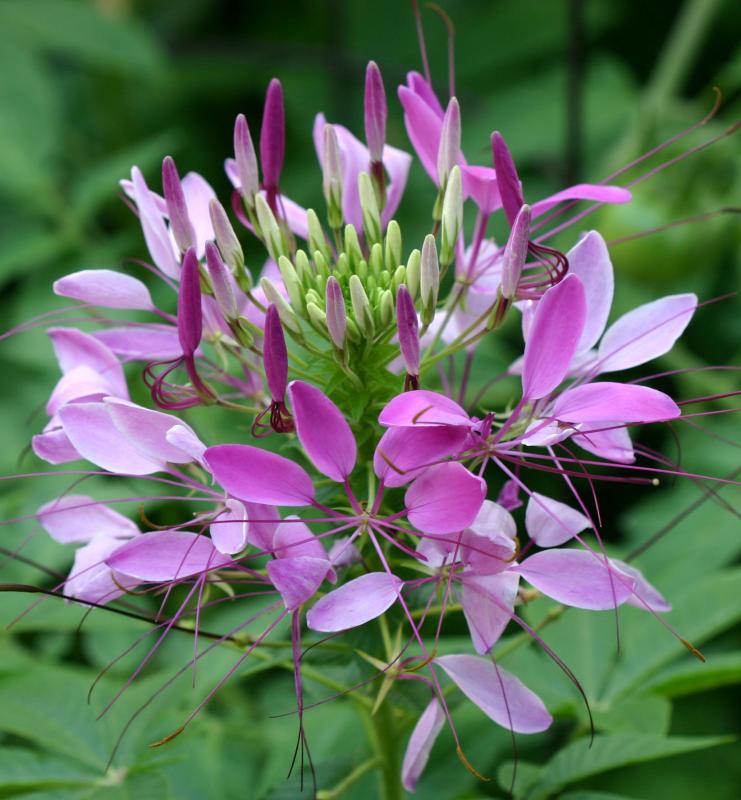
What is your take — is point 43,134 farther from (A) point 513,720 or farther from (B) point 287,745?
Result: (A) point 513,720

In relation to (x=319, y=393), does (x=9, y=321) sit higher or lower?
lower

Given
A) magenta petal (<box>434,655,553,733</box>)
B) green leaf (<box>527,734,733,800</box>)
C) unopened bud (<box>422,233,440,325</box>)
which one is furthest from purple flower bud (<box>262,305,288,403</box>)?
green leaf (<box>527,734,733,800</box>)

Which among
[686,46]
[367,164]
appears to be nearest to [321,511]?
[367,164]

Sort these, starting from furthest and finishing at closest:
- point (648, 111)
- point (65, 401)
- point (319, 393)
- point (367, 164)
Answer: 1. point (648, 111)
2. point (367, 164)
3. point (65, 401)
4. point (319, 393)

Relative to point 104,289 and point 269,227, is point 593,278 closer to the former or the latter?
point 269,227

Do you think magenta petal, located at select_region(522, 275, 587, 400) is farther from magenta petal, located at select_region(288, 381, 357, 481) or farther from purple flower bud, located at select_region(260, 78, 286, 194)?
purple flower bud, located at select_region(260, 78, 286, 194)

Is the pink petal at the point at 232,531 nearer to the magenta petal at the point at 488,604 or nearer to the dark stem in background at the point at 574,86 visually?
the magenta petal at the point at 488,604

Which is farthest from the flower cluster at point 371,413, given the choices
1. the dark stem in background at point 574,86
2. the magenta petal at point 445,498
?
the dark stem in background at point 574,86
